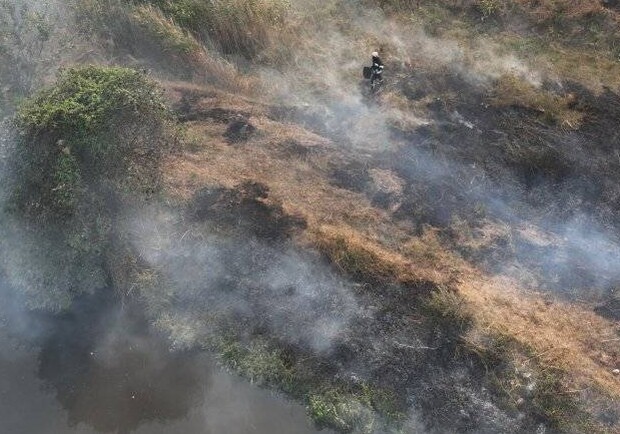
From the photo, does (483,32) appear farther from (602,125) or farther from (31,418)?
(31,418)

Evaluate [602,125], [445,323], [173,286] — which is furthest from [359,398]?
[602,125]

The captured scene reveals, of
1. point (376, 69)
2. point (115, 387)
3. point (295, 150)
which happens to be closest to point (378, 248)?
point (295, 150)

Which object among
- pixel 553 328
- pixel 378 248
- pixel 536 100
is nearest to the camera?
pixel 553 328

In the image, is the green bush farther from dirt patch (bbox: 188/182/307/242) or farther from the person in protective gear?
the person in protective gear

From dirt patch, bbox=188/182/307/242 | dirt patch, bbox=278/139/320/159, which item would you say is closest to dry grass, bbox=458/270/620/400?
dirt patch, bbox=188/182/307/242

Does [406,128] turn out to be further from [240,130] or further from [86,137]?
[86,137]

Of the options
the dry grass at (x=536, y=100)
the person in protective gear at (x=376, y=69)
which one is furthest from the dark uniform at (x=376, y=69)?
the dry grass at (x=536, y=100)
